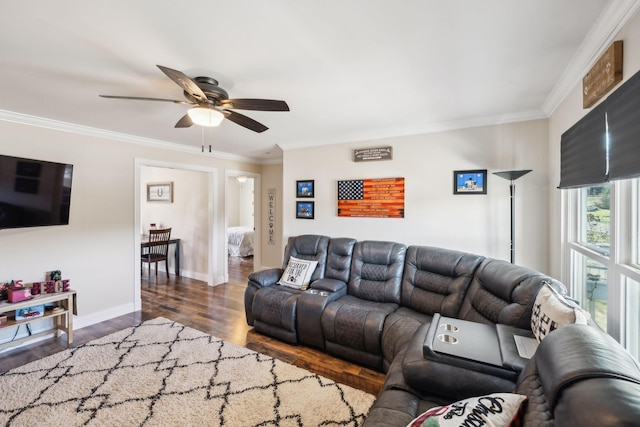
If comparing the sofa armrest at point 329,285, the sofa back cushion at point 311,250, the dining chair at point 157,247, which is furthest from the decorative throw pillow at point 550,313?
the dining chair at point 157,247

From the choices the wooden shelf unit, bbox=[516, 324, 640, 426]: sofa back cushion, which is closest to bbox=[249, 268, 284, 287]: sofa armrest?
the wooden shelf unit

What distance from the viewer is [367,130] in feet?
11.8

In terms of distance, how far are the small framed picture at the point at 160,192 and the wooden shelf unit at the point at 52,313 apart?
10.2 ft

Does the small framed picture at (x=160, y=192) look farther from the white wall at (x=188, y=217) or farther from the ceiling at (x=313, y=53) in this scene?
the ceiling at (x=313, y=53)

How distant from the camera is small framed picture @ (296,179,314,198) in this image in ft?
13.7

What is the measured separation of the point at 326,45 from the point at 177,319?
353cm

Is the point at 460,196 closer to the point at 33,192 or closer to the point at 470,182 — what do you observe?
the point at 470,182

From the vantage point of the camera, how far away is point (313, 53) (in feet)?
5.87

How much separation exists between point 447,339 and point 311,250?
2.26 m

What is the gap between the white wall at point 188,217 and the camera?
5355mm

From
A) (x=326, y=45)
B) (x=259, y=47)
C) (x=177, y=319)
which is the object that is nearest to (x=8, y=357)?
(x=177, y=319)

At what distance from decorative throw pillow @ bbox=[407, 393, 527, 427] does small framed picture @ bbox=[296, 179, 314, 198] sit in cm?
340

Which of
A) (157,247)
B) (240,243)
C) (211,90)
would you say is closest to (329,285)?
(211,90)

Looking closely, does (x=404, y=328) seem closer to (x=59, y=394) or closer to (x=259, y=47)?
(x=259, y=47)
